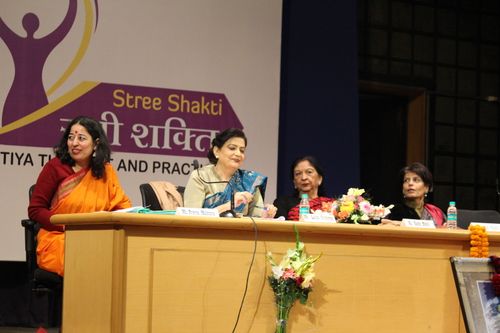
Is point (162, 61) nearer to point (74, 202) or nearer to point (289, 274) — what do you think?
point (74, 202)

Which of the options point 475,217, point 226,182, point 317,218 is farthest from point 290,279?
point 475,217

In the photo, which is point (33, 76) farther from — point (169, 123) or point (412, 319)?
point (412, 319)

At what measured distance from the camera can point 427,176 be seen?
4297 millimetres

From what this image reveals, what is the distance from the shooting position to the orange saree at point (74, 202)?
11.9 feet

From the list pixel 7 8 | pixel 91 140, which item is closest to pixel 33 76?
pixel 7 8

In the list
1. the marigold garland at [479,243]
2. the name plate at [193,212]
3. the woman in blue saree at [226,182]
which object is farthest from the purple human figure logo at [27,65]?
the marigold garland at [479,243]

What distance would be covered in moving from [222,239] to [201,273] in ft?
0.44

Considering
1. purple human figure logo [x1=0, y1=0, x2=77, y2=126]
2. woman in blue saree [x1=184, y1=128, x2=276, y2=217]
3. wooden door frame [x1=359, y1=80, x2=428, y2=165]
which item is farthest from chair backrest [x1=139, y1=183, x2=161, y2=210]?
wooden door frame [x1=359, y1=80, x2=428, y2=165]

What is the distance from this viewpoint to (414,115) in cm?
653

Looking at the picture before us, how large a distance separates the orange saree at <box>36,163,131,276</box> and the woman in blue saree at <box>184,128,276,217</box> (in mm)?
404

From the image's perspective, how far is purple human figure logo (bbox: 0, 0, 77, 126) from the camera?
4695mm

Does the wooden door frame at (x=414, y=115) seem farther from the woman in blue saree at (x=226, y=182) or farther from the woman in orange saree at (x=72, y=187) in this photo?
the woman in orange saree at (x=72, y=187)

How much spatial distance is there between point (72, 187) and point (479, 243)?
72.8 inches

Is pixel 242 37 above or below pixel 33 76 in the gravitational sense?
above
